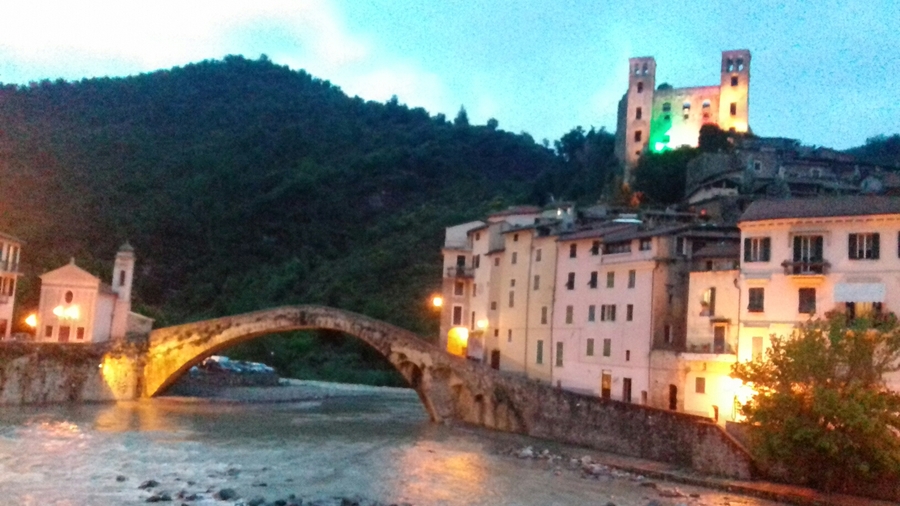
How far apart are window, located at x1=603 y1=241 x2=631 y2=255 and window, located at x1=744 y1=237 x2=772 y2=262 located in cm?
555

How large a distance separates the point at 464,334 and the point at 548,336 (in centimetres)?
828

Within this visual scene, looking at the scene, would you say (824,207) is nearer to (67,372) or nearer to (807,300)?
(807,300)

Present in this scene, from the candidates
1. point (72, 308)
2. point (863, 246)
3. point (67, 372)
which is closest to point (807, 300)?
point (863, 246)

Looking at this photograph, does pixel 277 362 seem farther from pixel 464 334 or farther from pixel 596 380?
pixel 596 380

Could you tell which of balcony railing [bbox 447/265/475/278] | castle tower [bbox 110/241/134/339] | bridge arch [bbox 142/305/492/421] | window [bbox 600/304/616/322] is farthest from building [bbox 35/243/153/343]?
window [bbox 600/304/616/322]

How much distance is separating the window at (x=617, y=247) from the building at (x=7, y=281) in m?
25.2

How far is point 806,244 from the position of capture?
25688 mm

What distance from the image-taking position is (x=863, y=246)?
24.7 meters

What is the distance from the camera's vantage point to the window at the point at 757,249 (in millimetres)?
26453

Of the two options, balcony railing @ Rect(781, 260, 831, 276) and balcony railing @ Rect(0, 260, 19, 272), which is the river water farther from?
balcony railing @ Rect(781, 260, 831, 276)

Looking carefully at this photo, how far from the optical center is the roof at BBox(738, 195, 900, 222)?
80.8ft

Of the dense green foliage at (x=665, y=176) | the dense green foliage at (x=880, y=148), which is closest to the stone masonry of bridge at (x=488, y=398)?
the dense green foliage at (x=665, y=176)

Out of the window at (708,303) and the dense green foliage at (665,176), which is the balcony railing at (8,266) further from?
the dense green foliage at (665,176)

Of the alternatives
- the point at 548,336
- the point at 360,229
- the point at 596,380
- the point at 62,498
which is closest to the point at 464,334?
the point at 548,336
